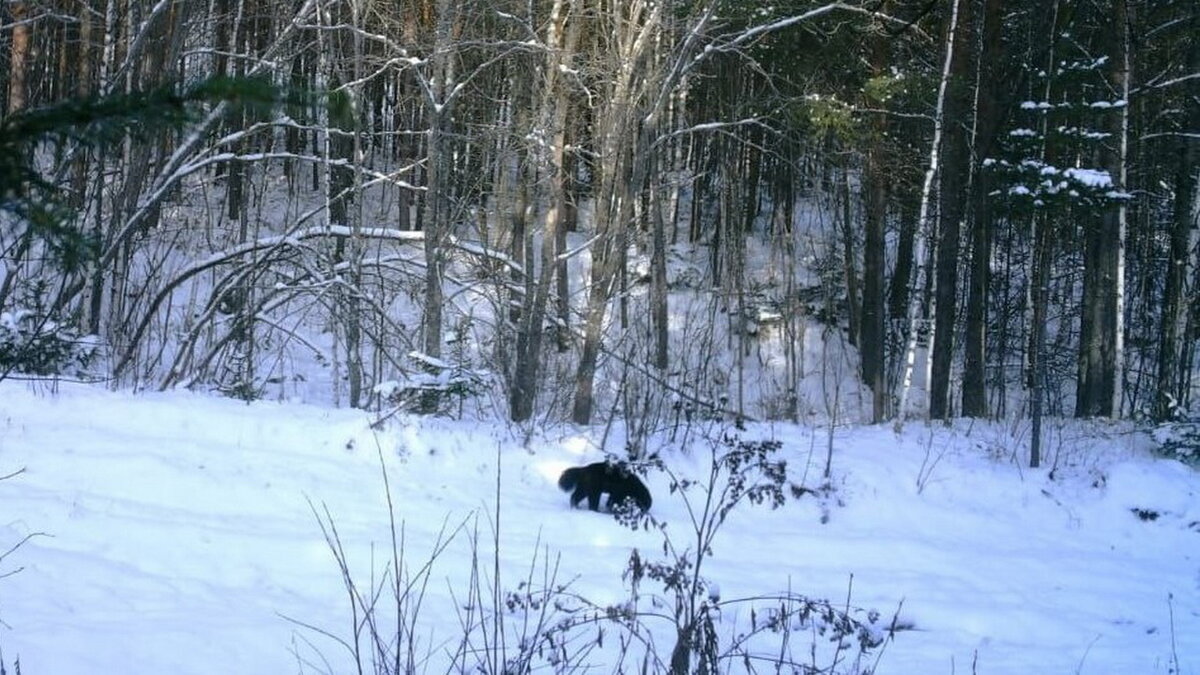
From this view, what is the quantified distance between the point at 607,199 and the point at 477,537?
9.97m

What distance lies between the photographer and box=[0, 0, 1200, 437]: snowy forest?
597 inches

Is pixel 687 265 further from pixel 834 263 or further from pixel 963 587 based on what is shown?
pixel 963 587

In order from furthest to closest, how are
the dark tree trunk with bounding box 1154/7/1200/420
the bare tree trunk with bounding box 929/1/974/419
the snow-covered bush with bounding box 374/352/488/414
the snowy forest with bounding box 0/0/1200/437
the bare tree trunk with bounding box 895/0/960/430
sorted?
1. the bare tree trunk with bounding box 929/1/974/419
2. the dark tree trunk with bounding box 1154/7/1200/420
3. the bare tree trunk with bounding box 895/0/960/430
4. the snowy forest with bounding box 0/0/1200/437
5. the snow-covered bush with bounding box 374/352/488/414

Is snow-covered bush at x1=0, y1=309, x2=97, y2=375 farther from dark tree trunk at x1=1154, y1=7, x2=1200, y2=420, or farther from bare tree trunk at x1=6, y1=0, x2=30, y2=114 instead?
dark tree trunk at x1=1154, y1=7, x2=1200, y2=420

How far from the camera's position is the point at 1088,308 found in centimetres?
2206

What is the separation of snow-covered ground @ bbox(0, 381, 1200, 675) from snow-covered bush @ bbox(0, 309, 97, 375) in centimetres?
48

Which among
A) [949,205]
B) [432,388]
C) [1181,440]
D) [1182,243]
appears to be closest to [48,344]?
[432,388]

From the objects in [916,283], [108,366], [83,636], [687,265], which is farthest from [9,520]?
[687,265]

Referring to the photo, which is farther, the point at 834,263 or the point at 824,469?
the point at 834,263

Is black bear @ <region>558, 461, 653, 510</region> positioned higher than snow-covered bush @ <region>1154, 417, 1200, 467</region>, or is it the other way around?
snow-covered bush @ <region>1154, 417, 1200, 467</region>

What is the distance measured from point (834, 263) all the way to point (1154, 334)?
25.3 feet

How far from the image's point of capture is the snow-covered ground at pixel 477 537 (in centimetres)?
668

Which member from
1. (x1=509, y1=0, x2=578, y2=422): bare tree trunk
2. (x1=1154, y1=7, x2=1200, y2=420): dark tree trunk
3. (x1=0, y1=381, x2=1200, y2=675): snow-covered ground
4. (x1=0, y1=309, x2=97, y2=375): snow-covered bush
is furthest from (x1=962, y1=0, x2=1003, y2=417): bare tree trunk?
(x1=0, y1=309, x2=97, y2=375): snow-covered bush

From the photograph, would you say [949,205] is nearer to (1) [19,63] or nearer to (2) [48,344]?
(2) [48,344]
